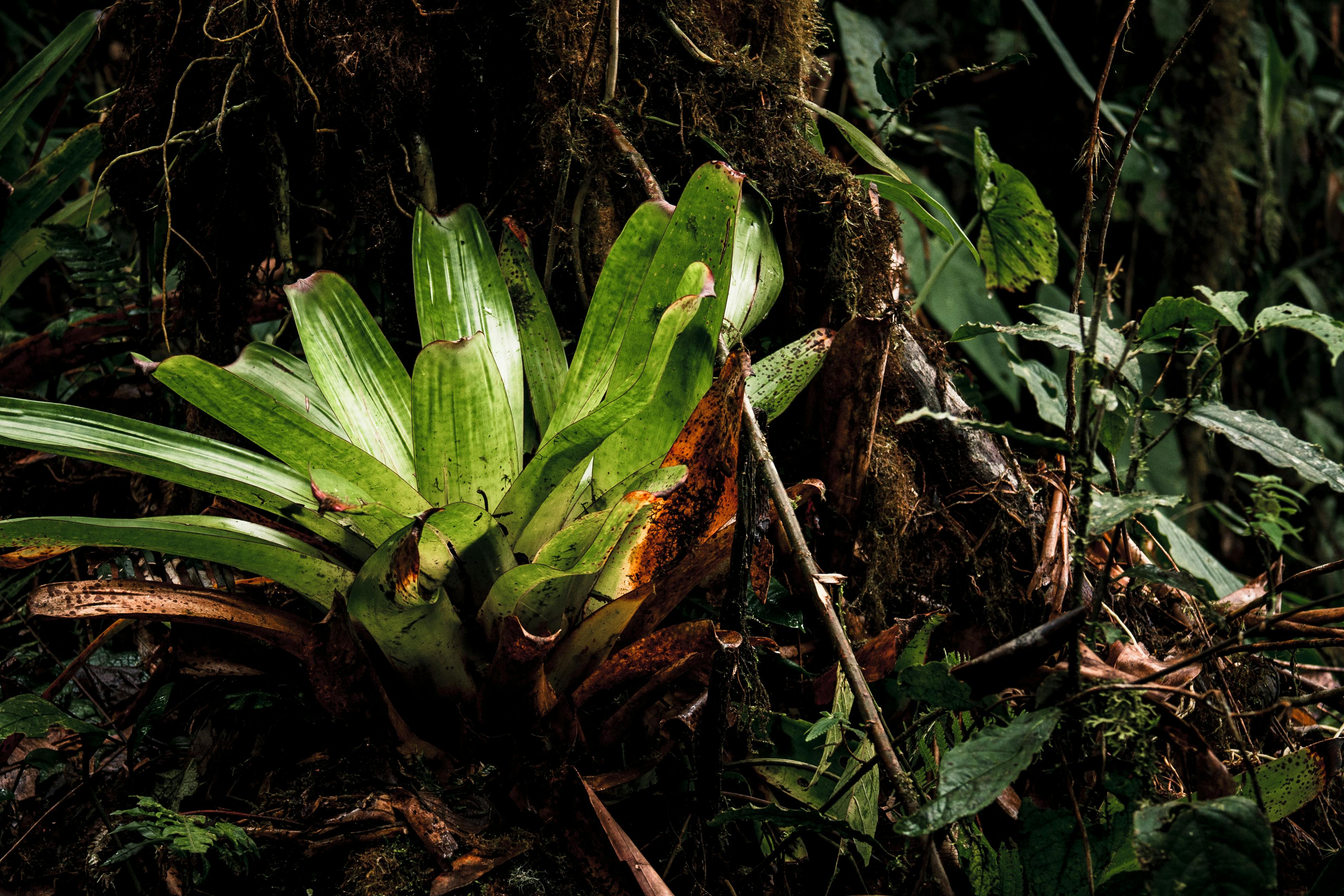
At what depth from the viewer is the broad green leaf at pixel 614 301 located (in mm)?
862

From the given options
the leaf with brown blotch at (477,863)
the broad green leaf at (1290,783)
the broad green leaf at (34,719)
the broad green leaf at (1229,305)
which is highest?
the broad green leaf at (1229,305)

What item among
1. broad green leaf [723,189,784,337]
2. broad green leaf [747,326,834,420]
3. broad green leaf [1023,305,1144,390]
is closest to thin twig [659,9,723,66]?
broad green leaf [723,189,784,337]

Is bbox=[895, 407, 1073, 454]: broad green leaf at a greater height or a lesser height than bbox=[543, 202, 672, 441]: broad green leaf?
lesser

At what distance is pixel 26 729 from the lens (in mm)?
818

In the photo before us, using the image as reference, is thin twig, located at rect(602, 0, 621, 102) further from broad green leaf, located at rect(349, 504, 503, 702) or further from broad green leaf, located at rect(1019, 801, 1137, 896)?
broad green leaf, located at rect(1019, 801, 1137, 896)

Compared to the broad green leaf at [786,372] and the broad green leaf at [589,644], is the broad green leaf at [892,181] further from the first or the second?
the broad green leaf at [589,644]

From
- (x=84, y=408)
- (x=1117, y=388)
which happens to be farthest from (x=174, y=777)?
(x=1117, y=388)

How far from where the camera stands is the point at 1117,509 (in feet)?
1.96

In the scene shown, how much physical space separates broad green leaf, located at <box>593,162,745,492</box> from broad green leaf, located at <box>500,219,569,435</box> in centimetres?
15

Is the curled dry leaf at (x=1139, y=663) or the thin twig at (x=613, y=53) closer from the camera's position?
the curled dry leaf at (x=1139, y=663)

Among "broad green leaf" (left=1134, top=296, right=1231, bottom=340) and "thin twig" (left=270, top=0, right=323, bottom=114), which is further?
"thin twig" (left=270, top=0, right=323, bottom=114)

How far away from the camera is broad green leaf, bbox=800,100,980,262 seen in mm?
1050

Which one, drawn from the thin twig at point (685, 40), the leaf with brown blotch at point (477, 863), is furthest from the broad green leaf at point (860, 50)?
the leaf with brown blotch at point (477, 863)

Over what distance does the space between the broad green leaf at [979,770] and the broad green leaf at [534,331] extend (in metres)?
0.58
